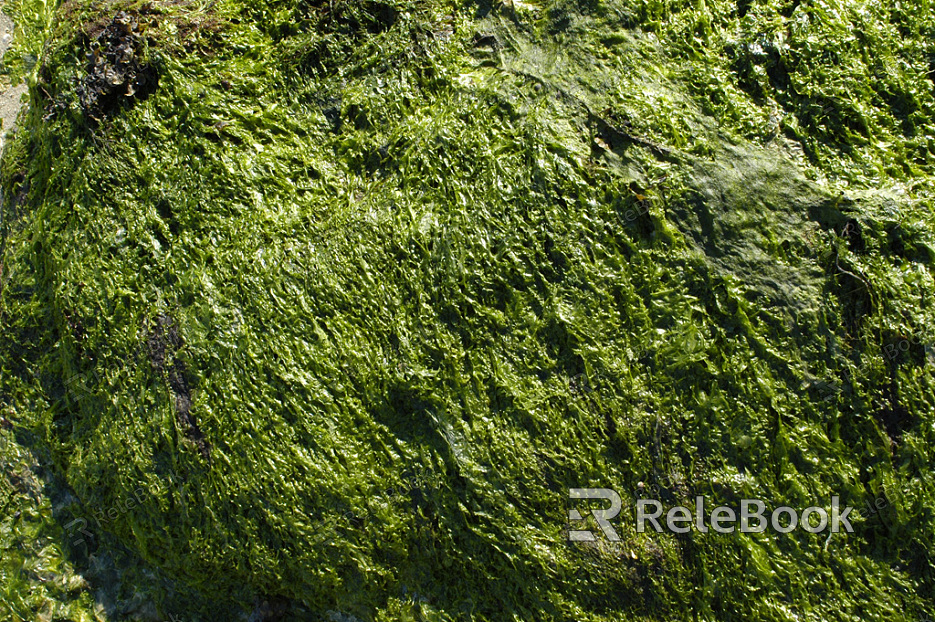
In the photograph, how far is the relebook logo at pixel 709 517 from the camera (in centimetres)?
235

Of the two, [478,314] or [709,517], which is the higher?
[478,314]

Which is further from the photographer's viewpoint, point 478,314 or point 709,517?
point 478,314

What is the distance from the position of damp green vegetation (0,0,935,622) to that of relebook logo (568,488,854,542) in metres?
0.04

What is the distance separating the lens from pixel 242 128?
3014 mm

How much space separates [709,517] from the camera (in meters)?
2.40

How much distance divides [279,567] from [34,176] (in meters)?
2.61

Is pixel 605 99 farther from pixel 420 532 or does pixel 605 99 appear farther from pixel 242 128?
pixel 420 532

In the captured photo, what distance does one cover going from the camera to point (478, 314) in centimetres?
263

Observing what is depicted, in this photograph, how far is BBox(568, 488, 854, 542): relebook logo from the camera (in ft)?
7.72

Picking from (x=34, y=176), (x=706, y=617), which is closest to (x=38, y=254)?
(x=34, y=176)

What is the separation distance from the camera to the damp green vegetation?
7.95 feet

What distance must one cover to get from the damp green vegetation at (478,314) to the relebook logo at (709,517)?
0.04 meters

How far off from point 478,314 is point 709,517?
1297 mm

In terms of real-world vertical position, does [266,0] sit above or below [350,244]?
above
